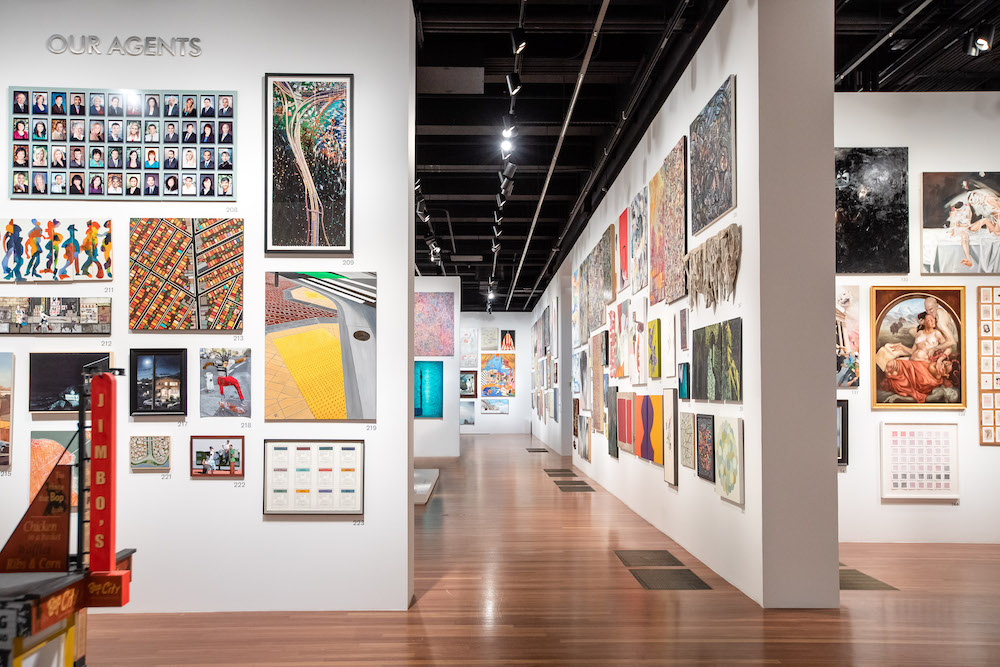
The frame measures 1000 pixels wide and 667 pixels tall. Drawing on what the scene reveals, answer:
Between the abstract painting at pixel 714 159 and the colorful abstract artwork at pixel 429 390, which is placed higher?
the abstract painting at pixel 714 159

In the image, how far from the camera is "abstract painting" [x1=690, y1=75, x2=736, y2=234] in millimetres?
5855

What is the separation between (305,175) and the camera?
17.2ft

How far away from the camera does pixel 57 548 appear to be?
304 centimetres

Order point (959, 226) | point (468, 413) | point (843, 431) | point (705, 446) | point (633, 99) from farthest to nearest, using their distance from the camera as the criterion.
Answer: point (468, 413)
point (633, 99)
point (959, 226)
point (843, 431)
point (705, 446)

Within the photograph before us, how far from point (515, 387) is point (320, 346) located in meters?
23.0

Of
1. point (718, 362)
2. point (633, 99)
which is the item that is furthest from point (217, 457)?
point (633, 99)

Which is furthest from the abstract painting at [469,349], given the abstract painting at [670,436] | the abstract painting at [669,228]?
the abstract painting at [670,436]

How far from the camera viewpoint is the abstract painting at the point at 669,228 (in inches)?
284

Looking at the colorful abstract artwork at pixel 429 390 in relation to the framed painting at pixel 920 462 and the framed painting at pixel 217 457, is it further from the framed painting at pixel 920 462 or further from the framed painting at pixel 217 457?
the framed painting at pixel 217 457

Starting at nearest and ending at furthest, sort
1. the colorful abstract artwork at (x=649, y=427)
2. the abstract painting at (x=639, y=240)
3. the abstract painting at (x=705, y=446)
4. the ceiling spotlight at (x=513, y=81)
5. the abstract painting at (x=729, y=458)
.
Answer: the abstract painting at (x=729, y=458)
the abstract painting at (x=705, y=446)
the ceiling spotlight at (x=513, y=81)
the colorful abstract artwork at (x=649, y=427)
the abstract painting at (x=639, y=240)

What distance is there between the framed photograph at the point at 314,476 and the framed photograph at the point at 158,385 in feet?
2.13

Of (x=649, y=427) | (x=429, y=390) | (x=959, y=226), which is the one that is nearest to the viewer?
(x=959, y=226)

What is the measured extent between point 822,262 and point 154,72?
446 cm

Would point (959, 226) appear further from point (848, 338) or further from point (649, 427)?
point (649, 427)
